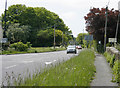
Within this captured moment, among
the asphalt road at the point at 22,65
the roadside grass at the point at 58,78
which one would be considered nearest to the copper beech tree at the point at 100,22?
the asphalt road at the point at 22,65

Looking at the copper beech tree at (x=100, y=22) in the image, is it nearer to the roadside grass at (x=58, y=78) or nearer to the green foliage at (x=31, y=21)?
the roadside grass at (x=58, y=78)

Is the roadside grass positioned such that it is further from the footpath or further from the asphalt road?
the asphalt road

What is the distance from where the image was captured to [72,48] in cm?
A: 4253

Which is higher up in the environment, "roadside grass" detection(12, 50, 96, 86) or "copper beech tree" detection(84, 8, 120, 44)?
"copper beech tree" detection(84, 8, 120, 44)

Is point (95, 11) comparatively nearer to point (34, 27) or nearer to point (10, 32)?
point (10, 32)

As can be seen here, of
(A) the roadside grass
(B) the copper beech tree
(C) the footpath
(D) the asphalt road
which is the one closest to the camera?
(A) the roadside grass

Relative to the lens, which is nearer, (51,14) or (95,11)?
(95,11)

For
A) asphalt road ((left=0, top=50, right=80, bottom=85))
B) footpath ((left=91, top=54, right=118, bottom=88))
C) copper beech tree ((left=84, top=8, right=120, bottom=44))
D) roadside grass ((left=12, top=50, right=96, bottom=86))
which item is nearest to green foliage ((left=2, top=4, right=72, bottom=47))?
copper beech tree ((left=84, top=8, right=120, bottom=44))

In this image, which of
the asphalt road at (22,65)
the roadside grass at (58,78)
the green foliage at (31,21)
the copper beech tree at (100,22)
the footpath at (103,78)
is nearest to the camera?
the roadside grass at (58,78)

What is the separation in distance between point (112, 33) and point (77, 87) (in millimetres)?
32614

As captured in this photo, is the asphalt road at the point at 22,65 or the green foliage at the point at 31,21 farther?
the green foliage at the point at 31,21

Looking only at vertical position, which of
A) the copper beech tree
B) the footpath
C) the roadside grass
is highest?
the copper beech tree

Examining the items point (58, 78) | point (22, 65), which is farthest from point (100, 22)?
point (58, 78)

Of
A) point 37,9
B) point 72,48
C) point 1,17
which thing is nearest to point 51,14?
point 37,9
